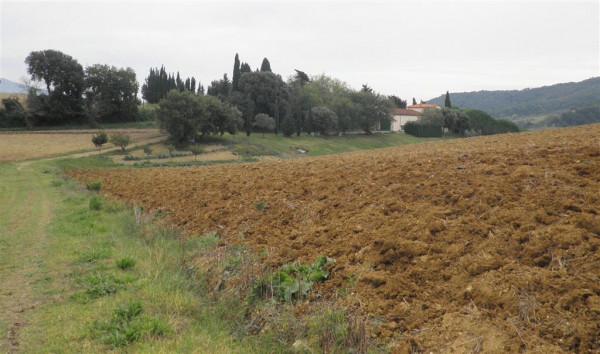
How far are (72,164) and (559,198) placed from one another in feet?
166

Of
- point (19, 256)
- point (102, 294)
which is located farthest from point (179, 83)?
point (102, 294)

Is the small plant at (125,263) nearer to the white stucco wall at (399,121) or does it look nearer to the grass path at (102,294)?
the grass path at (102,294)

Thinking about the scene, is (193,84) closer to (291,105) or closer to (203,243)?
(291,105)

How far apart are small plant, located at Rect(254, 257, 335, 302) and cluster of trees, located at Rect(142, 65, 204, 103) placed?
334 ft

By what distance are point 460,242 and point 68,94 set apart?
87181 millimetres

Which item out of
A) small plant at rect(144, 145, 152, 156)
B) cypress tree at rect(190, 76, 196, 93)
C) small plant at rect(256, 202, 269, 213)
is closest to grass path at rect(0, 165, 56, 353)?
small plant at rect(256, 202, 269, 213)

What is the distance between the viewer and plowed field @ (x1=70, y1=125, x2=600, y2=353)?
4.71 m

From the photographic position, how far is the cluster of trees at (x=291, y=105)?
9012cm

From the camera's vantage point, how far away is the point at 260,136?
8606cm

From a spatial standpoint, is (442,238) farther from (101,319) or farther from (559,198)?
(101,319)

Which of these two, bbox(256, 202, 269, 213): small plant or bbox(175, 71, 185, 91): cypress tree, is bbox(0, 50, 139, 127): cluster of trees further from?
bbox(256, 202, 269, 213): small plant

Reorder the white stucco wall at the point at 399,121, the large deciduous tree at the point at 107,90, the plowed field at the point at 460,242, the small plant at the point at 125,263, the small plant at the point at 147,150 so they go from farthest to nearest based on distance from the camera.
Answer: the white stucco wall at the point at 399,121, the large deciduous tree at the point at 107,90, the small plant at the point at 147,150, the small plant at the point at 125,263, the plowed field at the point at 460,242

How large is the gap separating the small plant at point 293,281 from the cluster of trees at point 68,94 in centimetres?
8181

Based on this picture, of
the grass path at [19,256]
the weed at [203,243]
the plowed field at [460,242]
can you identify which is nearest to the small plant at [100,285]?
the grass path at [19,256]
